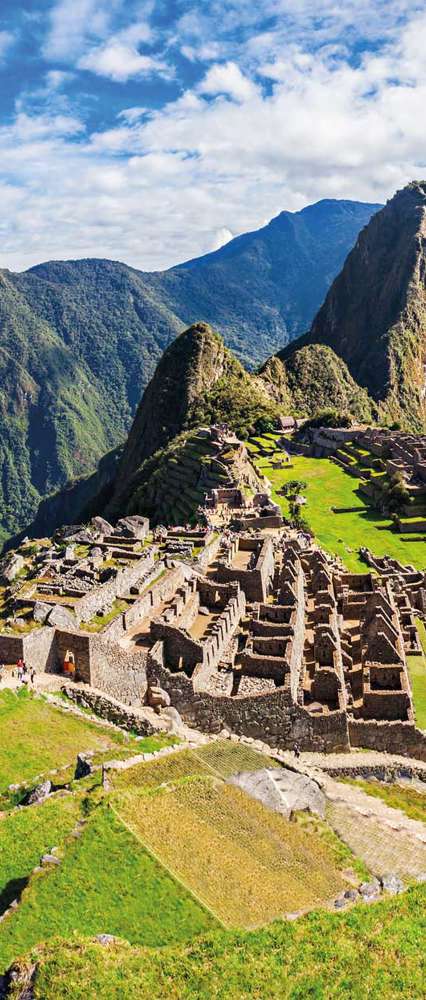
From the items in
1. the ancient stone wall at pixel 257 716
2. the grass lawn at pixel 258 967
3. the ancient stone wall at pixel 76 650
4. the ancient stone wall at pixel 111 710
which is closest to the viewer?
the grass lawn at pixel 258 967

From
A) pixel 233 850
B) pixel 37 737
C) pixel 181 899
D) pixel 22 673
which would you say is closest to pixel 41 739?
pixel 37 737

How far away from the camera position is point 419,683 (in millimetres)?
30875

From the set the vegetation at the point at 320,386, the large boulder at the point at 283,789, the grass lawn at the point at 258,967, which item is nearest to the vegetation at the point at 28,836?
the grass lawn at the point at 258,967

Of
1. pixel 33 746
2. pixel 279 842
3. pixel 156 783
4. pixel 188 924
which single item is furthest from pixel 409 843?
pixel 33 746

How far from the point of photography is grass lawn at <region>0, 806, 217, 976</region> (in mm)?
12180

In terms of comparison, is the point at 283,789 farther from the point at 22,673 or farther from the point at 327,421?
the point at 327,421

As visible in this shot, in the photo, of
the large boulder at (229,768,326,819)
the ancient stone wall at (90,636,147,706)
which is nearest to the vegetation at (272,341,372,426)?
the ancient stone wall at (90,636,147,706)

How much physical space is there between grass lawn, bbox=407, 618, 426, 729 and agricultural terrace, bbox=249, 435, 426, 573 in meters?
20.6

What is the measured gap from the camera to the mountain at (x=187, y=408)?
10831 cm

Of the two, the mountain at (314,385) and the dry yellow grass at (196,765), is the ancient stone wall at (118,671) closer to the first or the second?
the dry yellow grass at (196,765)

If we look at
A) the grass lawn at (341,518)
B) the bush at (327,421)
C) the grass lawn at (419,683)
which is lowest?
the grass lawn at (341,518)

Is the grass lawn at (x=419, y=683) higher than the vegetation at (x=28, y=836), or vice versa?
the vegetation at (x=28, y=836)

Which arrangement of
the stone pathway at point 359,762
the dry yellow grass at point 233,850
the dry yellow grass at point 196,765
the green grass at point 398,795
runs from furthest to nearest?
the stone pathway at point 359,762 → the green grass at point 398,795 → the dry yellow grass at point 196,765 → the dry yellow grass at point 233,850

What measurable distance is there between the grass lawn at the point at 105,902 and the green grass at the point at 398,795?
10126mm
